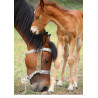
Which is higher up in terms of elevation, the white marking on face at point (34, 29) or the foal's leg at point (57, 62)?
the white marking on face at point (34, 29)

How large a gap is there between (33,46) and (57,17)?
43 centimetres

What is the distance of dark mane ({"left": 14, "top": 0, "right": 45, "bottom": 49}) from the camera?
2.59 m

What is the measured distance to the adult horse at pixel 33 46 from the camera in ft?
8.35

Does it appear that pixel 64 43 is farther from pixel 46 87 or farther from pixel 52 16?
pixel 46 87

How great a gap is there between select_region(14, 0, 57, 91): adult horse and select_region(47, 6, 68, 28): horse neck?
0.20 m

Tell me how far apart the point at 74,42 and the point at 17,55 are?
71cm

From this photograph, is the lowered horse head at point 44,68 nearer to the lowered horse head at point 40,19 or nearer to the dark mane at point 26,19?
the dark mane at point 26,19

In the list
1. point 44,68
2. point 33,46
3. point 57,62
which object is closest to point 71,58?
point 57,62

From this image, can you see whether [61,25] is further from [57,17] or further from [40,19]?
[40,19]

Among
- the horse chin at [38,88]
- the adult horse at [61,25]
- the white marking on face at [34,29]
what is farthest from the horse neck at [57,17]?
the horse chin at [38,88]

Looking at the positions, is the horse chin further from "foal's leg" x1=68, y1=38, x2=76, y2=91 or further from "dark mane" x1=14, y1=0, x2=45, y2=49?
"dark mane" x1=14, y1=0, x2=45, y2=49

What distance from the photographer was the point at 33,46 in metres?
2.61

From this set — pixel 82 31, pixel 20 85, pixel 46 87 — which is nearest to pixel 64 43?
pixel 82 31

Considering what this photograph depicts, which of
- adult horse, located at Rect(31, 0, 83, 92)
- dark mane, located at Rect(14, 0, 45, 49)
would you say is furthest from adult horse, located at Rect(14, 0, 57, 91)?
adult horse, located at Rect(31, 0, 83, 92)
